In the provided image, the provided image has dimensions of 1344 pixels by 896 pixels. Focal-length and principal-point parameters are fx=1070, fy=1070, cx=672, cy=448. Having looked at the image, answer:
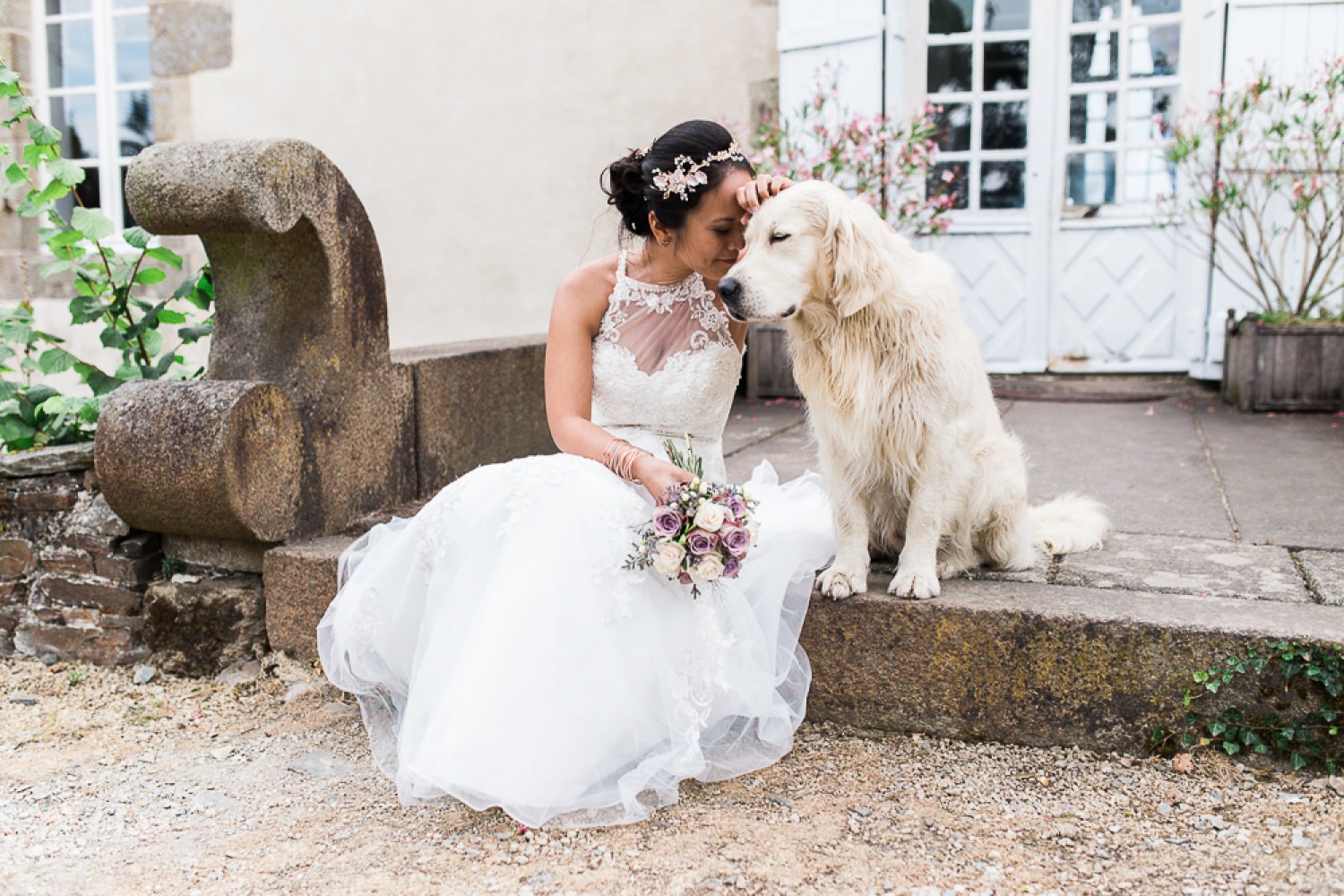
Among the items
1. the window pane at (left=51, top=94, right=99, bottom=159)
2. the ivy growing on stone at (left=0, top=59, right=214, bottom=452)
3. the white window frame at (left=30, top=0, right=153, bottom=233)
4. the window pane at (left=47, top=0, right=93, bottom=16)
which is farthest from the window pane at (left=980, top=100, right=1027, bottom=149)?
the window pane at (left=47, top=0, right=93, bottom=16)

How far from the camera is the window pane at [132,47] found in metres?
7.46

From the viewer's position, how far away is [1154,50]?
5.99 m

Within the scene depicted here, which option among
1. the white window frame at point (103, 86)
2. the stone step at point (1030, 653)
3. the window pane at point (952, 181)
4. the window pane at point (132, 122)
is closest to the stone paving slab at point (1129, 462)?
the stone step at point (1030, 653)

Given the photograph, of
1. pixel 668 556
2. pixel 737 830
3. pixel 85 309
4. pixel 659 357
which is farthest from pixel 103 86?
pixel 737 830

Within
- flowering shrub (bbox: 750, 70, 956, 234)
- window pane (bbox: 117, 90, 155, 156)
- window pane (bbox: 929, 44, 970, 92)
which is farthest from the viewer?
window pane (bbox: 117, 90, 155, 156)

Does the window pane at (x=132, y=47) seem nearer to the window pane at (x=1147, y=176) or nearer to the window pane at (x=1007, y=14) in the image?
the window pane at (x=1007, y=14)

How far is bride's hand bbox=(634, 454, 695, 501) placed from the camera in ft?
7.48

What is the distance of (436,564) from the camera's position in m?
2.35

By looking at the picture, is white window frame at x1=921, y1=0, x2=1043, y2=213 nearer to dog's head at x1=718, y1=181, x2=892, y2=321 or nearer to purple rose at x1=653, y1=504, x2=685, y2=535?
dog's head at x1=718, y1=181, x2=892, y2=321

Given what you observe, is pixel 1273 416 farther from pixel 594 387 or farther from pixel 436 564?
pixel 436 564

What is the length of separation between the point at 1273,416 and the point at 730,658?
397cm

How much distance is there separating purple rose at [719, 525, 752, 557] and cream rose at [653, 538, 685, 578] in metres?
0.08

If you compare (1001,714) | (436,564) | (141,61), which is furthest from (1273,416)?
(141,61)

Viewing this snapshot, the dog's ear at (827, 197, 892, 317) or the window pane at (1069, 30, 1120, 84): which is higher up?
the window pane at (1069, 30, 1120, 84)
